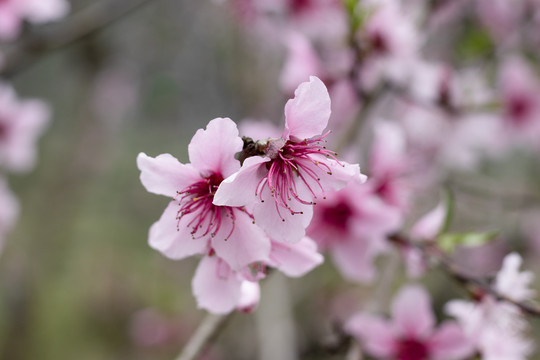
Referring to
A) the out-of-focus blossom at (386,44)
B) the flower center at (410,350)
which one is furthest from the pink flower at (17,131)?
the flower center at (410,350)

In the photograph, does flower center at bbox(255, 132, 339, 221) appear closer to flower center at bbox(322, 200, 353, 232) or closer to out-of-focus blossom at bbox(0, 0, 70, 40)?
flower center at bbox(322, 200, 353, 232)

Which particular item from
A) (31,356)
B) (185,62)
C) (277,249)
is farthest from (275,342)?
(185,62)

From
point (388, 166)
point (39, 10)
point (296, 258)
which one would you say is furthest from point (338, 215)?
point (39, 10)

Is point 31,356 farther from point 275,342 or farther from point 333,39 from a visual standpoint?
point 333,39

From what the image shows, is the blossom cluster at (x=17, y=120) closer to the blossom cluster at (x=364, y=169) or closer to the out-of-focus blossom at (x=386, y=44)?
the blossom cluster at (x=364, y=169)

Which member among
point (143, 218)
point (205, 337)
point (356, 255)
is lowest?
point (205, 337)

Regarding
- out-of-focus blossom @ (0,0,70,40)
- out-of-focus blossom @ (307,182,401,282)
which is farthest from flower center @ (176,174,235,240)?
out-of-focus blossom @ (0,0,70,40)

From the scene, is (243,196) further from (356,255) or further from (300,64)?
(300,64)
